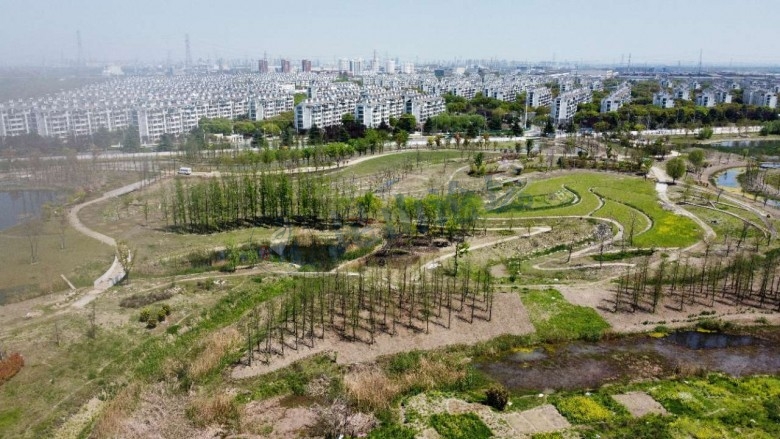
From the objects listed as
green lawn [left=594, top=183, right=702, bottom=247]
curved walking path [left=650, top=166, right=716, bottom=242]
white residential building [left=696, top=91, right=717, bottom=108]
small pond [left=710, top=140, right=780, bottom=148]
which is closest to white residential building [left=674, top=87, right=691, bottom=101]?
white residential building [left=696, top=91, right=717, bottom=108]

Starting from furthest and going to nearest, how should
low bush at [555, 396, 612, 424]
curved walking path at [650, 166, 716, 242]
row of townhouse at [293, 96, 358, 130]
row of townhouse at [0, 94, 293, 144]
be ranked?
row of townhouse at [293, 96, 358, 130] → row of townhouse at [0, 94, 293, 144] → curved walking path at [650, 166, 716, 242] → low bush at [555, 396, 612, 424]

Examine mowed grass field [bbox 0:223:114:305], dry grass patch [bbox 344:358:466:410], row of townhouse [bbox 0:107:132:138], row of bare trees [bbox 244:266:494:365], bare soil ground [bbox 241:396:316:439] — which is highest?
row of townhouse [bbox 0:107:132:138]

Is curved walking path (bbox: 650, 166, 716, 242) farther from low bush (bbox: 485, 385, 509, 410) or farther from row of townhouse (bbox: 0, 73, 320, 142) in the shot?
row of townhouse (bbox: 0, 73, 320, 142)

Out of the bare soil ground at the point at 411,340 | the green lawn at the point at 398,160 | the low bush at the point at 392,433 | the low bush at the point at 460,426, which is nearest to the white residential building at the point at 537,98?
the green lawn at the point at 398,160

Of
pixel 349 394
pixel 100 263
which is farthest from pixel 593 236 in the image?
pixel 100 263

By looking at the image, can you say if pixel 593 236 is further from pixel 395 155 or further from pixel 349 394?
pixel 395 155

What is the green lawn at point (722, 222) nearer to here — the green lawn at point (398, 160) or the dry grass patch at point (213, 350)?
the green lawn at point (398, 160)
